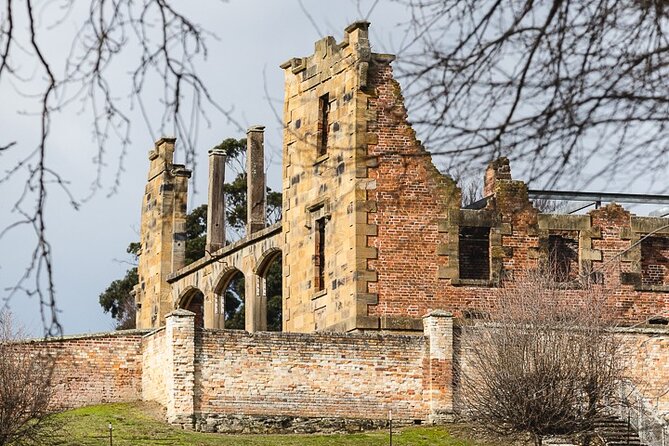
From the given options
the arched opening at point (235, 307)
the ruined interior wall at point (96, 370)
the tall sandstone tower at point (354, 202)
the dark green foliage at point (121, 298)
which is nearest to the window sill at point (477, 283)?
the tall sandstone tower at point (354, 202)

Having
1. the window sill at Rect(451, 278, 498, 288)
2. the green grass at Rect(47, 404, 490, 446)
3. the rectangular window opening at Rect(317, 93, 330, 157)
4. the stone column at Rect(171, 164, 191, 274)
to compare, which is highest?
the rectangular window opening at Rect(317, 93, 330, 157)

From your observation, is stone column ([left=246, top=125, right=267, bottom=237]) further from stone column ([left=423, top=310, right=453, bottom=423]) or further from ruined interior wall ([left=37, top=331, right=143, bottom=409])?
stone column ([left=423, top=310, right=453, bottom=423])

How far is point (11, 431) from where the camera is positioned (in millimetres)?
31203

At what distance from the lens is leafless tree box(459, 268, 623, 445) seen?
31.7m

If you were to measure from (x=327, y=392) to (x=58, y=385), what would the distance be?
18.2 feet

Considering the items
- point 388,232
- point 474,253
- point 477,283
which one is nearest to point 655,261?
point 474,253

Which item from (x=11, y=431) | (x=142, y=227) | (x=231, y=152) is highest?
(x=231, y=152)

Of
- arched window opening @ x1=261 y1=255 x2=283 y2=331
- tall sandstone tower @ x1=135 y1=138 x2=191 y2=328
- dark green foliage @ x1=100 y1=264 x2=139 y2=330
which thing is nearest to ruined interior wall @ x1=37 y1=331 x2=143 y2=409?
tall sandstone tower @ x1=135 y1=138 x2=191 y2=328

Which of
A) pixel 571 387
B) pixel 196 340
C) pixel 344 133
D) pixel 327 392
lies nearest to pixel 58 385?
pixel 196 340

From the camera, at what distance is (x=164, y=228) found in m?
44.4

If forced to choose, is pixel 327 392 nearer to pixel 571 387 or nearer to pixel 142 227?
pixel 571 387

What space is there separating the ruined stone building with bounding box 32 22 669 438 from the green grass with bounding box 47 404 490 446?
751mm

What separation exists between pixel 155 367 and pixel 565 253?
347 inches

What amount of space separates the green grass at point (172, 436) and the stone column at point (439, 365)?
1.99 ft
